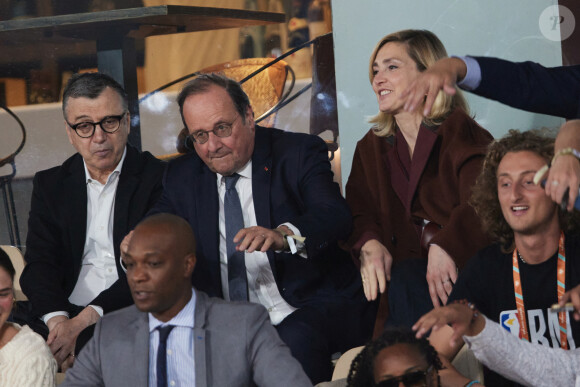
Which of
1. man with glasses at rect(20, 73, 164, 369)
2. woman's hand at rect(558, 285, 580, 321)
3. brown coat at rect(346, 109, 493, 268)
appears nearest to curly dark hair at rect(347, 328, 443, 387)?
woman's hand at rect(558, 285, 580, 321)

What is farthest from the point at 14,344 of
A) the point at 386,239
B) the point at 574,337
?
the point at 574,337

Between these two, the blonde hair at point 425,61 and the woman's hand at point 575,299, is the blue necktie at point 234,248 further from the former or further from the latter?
the woman's hand at point 575,299

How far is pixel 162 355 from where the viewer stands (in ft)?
7.45

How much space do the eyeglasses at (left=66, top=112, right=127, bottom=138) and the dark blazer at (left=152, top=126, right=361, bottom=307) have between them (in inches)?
15.5

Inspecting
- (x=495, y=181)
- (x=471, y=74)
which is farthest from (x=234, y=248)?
(x=471, y=74)

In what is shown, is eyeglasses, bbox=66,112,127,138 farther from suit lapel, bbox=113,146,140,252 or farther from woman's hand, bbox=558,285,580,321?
woman's hand, bbox=558,285,580,321

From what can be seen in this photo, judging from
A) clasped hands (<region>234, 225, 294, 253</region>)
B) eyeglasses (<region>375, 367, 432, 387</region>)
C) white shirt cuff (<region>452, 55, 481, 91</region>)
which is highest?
white shirt cuff (<region>452, 55, 481, 91</region>)

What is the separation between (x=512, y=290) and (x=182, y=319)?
920mm

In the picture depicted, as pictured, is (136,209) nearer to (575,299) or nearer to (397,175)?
(397,175)

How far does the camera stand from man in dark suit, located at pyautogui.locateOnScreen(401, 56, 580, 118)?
2402mm

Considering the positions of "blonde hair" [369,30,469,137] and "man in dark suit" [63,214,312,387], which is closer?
"man in dark suit" [63,214,312,387]

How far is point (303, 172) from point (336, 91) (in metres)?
0.97

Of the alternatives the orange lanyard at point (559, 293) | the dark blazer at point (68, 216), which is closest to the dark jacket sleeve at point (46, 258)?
the dark blazer at point (68, 216)

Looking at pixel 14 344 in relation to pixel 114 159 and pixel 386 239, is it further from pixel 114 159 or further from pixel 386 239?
pixel 386 239
